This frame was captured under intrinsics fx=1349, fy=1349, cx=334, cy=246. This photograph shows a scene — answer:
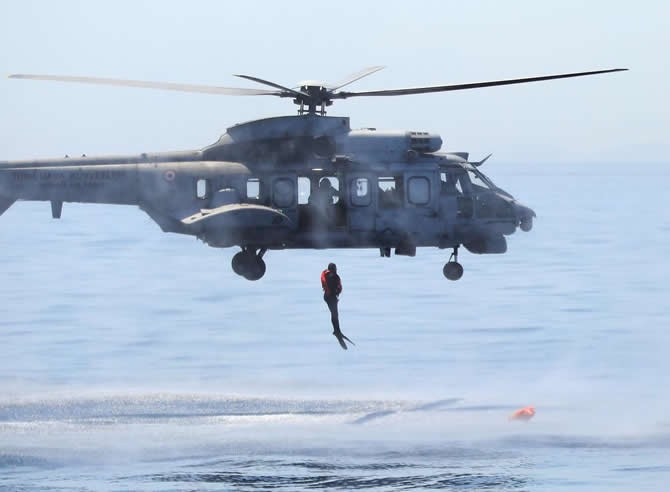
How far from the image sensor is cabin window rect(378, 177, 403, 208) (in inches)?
1268

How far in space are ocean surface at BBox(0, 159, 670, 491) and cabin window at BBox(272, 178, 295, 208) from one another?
209ft

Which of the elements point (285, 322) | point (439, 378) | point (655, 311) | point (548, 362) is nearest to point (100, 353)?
point (285, 322)

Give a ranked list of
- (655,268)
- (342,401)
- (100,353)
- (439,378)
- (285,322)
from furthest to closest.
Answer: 1. (655,268)
2. (285,322)
3. (100,353)
4. (439,378)
5. (342,401)

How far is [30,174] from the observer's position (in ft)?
108

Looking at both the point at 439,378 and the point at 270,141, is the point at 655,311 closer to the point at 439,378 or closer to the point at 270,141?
the point at 439,378

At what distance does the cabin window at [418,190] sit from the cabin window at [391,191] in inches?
8.9

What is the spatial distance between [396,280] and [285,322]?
2970 cm

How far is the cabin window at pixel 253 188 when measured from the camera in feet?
104

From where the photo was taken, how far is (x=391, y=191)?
32344 millimetres

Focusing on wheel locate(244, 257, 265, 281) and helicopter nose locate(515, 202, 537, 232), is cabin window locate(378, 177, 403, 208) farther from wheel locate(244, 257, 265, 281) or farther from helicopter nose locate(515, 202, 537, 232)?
wheel locate(244, 257, 265, 281)

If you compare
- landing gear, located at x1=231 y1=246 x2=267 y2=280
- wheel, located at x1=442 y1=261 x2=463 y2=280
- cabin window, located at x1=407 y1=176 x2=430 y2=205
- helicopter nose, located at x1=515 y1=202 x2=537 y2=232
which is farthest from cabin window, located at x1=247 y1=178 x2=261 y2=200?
helicopter nose, located at x1=515 y1=202 x2=537 y2=232

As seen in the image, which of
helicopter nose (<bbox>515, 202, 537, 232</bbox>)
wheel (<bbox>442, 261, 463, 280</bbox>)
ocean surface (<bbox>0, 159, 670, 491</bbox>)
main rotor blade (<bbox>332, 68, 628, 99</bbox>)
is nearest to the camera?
main rotor blade (<bbox>332, 68, 628, 99</bbox>)

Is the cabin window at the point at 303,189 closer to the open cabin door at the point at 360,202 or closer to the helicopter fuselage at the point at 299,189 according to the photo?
the helicopter fuselage at the point at 299,189

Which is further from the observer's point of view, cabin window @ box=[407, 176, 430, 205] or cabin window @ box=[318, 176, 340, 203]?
cabin window @ box=[407, 176, 430, 205]
